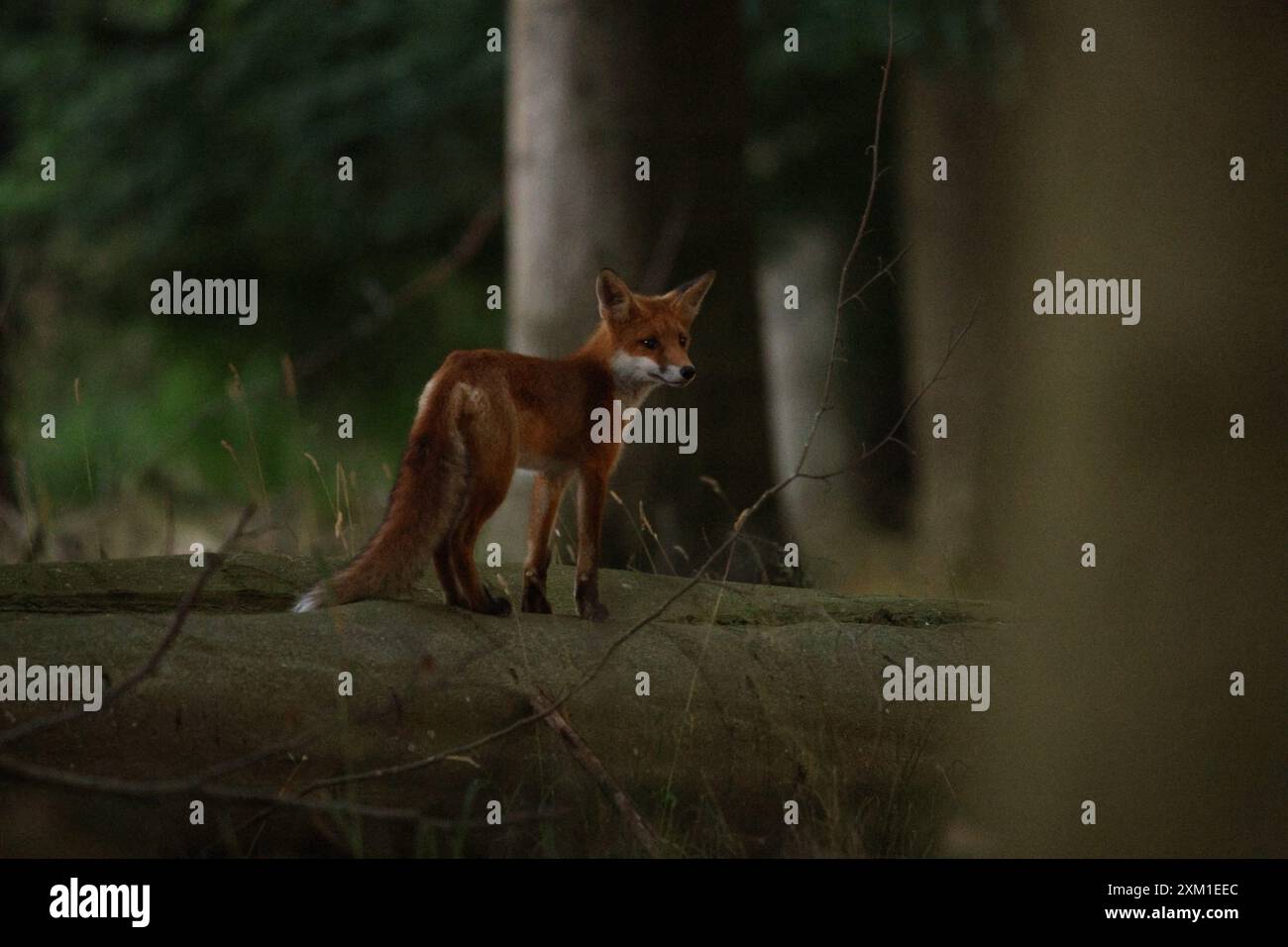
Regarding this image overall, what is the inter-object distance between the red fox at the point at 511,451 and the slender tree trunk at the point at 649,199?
2.27 m

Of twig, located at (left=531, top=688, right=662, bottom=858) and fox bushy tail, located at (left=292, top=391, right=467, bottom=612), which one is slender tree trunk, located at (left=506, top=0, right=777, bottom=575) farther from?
twig, located at (left=531, top=688, right=662, bottom=858)

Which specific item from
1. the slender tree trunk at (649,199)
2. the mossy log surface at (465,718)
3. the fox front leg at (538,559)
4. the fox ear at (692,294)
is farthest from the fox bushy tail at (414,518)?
the slender tree trunk at (649,199)

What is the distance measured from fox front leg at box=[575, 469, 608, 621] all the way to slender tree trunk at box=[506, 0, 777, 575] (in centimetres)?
258

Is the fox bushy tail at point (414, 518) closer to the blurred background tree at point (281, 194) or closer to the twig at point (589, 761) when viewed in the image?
the twig at point (589, 761)

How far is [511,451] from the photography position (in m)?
4.93

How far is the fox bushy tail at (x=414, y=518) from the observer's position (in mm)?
4539

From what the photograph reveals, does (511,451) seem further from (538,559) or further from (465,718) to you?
(465,718)

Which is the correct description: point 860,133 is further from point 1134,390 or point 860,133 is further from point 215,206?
point 1134,390

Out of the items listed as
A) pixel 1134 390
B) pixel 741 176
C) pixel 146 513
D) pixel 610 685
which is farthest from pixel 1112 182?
pixel 146 513

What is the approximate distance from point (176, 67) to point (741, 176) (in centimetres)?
611

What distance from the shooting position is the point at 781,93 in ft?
41.5

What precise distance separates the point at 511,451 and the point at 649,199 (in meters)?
3.57

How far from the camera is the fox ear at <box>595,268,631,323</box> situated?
562 centimetres

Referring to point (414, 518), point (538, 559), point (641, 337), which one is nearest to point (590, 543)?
point (538, 559)
